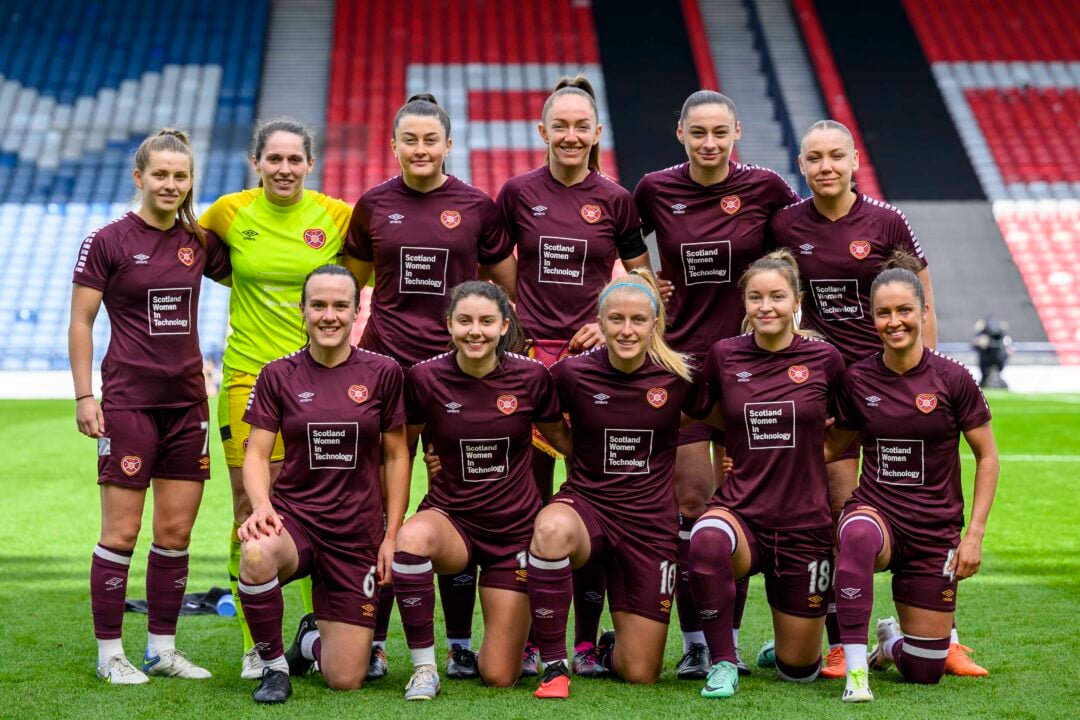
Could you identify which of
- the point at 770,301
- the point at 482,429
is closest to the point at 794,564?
the point at 770,301

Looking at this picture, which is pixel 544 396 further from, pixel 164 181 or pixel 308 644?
pixel 164 181

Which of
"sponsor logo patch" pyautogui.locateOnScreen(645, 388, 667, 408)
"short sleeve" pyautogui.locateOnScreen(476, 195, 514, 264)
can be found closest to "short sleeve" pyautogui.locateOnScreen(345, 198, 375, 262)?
"short sleeve" pyautogui.locateOnScreen(476, 195, 514, 264)

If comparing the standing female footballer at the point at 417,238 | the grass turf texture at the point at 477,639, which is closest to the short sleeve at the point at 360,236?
the standing female footballer at the point at 417,238

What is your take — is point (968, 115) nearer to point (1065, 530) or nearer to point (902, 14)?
point (902, 14)

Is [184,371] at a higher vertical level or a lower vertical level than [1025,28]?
lower

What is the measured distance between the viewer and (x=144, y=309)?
13.4 feet

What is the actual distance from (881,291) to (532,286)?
1161 millimetres

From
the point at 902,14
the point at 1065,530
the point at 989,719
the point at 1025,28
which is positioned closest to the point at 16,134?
the point at 902,14

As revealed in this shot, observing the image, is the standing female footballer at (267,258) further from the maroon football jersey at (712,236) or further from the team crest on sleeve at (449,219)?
the maroon football jersey at (712,236)

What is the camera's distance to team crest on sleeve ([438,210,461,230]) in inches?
169

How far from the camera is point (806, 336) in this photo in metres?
4.10

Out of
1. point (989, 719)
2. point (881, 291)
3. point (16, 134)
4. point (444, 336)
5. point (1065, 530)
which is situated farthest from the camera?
point (16, 134)

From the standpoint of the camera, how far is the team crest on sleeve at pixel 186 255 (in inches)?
164

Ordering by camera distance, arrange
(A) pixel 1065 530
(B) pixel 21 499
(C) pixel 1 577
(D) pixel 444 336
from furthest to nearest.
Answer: (B) pixel 21 499, (A) pixel 1065 530, (C) pixel 1 577, (D) pixel 444 336
